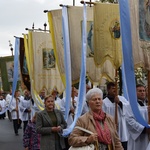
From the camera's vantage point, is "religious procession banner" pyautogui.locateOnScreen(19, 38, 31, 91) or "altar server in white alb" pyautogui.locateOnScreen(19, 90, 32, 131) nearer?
"religious procession banner" pyautogui.locateOnScreen(19, 38, 31, 91)

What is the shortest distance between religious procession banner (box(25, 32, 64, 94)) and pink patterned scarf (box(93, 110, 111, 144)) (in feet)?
23.2

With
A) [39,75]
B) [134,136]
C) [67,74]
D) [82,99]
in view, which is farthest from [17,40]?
[134,136]

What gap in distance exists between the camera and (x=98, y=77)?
368 inches

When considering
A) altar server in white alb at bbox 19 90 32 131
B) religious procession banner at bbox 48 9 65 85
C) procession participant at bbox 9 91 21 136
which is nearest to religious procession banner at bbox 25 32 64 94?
altar server in white alb at bbox 19 90 32 131

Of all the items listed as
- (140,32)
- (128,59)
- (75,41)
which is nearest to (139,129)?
(128,59)

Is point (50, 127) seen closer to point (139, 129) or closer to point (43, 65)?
point (139, 129)

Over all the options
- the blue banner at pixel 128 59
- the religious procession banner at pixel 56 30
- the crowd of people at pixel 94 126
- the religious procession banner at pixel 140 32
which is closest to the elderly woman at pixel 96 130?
the crowd of people at pixel 94 126

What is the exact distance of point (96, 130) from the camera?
13.1 ft

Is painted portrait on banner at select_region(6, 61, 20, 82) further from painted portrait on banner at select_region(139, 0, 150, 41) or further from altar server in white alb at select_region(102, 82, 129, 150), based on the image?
painted portrait on banner at select_region(139, 0, 150, 41)

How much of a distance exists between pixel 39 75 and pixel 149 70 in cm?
590

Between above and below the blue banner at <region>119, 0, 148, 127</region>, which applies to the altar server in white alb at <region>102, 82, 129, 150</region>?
below

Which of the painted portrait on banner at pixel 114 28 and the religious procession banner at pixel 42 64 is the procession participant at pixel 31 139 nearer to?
the painted portrait on banner at pixel 114 28

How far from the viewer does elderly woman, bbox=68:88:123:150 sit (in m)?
3.95

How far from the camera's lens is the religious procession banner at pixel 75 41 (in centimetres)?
839
